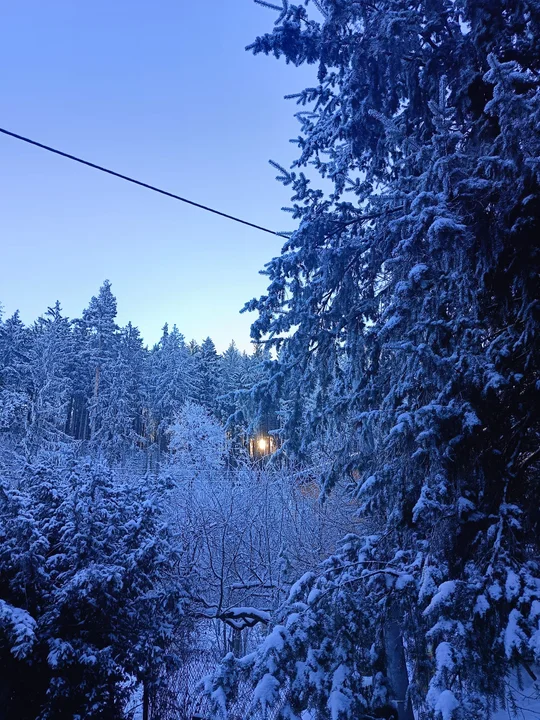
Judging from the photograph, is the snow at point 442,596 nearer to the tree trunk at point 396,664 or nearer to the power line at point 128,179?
the tree trunk at point 396,664

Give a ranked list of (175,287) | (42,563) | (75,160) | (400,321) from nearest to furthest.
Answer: (400,321) < (75,160) < (42,563) < (175,287)

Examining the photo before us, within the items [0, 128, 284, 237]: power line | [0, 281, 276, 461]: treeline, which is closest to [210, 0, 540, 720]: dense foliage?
[0, 128, 284, 237]: power line

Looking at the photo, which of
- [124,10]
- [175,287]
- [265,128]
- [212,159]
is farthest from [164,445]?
[124,10]

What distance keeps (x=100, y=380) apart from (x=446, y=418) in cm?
3306

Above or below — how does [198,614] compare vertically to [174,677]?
above

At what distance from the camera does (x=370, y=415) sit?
4145 mm

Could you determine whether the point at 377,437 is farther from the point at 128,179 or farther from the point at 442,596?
the point at 128,179

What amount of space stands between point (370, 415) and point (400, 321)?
1.02 metres

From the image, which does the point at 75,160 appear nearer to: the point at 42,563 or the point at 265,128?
the point at 42,563

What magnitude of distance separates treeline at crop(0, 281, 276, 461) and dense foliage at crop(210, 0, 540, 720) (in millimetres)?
22429

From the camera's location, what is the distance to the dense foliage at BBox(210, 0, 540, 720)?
9.09ft

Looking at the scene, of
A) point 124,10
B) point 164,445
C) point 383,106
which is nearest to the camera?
point 383,106

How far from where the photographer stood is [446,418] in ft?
10.5

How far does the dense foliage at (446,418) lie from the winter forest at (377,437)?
2 cm
